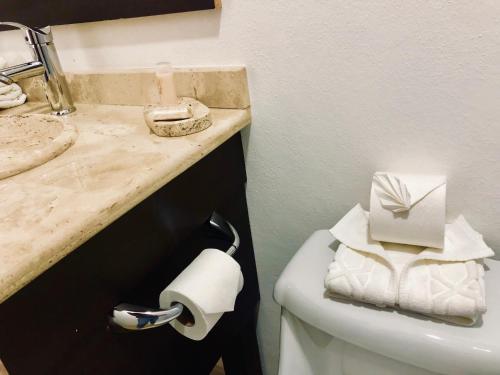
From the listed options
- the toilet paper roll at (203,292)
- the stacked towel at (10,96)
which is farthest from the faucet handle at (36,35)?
the toilet paper roll at (203,292)

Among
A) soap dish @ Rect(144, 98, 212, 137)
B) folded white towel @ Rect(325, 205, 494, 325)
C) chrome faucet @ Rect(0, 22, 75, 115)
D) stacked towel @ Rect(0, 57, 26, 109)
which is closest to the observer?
folded white towel @ Rect(325, 205, 494, 325)

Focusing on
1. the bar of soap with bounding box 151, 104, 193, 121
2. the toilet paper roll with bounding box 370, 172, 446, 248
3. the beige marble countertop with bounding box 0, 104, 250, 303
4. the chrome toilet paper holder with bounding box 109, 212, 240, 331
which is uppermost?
the bar of soap with bounding box 151, 104, 193, 121

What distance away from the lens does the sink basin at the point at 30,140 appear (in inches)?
21.5

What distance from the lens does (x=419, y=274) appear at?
1.71ft

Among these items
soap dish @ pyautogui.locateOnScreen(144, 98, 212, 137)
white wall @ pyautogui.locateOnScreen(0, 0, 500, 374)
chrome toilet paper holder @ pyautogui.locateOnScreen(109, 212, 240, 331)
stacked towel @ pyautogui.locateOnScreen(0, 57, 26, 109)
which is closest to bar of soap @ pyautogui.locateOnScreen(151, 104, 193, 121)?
soap dish @ pyautogui.locateOnScreen(144, 98, 212, 137)

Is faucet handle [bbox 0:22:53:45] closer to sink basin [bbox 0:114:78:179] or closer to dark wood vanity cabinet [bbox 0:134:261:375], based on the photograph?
sink basin [bbox 0:114:78:179]

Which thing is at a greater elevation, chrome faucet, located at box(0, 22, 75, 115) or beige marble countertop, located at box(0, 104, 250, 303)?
chrome faucet, located at box(0, 22, 75, 115)

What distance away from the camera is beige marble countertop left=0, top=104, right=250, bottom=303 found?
373 mm

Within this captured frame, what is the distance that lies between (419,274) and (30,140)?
0.73 metres

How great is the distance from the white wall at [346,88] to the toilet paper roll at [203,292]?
265mm

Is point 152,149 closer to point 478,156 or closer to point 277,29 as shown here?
point 277,29

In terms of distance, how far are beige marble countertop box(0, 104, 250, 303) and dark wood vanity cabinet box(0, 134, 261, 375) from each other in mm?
41

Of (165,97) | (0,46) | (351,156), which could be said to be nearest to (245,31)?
(165,97)

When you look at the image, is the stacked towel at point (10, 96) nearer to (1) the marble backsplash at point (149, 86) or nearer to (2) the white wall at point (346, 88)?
(1) the marble backsplash at point (149, 86)
